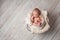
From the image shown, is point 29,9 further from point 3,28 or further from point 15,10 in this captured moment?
point 3,28

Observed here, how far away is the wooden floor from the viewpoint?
1441 mm

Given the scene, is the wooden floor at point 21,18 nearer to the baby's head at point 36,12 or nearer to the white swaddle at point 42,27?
the white swaddle at point 42,27

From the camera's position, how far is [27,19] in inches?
56.5

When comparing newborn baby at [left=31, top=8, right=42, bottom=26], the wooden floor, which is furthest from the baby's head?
the wooden floor

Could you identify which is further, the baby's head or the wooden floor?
the wooden floor

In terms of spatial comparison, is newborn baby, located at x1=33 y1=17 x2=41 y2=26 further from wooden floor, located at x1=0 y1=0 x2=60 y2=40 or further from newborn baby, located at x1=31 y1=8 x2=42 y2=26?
wooden floor, located at x1=0 y1=0 x2=60 y2=40

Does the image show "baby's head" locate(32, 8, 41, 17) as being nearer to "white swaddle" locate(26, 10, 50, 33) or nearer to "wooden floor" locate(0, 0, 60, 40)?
"white swaddle" locate(26, 10, 50, 33)

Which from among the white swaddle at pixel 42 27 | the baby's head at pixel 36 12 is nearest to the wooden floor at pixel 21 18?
the white swaddle at pixel 42 27

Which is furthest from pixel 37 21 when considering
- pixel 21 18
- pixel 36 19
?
pixel 21 18

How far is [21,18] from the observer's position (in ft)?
5.05

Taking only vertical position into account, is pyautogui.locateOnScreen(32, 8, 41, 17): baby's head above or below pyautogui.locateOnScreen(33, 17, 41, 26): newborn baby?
above

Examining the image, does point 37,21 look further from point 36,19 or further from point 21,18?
point 21,18

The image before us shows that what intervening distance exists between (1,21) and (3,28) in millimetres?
81

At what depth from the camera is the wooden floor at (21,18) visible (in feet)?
4.73
